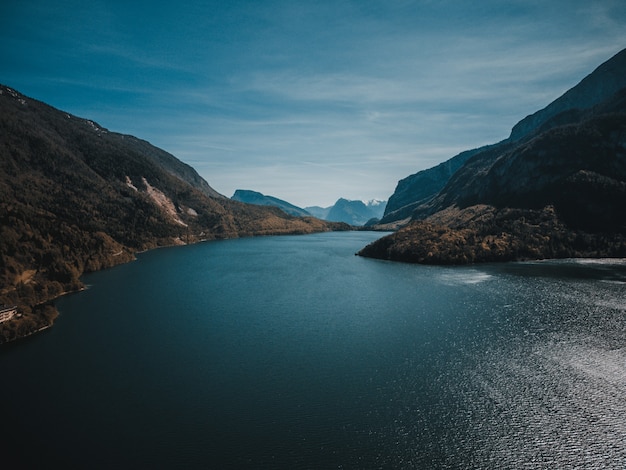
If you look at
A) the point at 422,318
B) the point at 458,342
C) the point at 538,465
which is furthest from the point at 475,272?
the point at 538,465

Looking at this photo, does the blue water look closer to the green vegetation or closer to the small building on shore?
the small building on shore

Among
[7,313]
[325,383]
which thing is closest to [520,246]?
[325,383]

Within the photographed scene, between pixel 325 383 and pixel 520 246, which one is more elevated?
pixel 520 246

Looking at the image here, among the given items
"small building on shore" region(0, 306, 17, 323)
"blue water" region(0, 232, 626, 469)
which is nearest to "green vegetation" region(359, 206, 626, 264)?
"blue water" region(0, 232, 626, 469)

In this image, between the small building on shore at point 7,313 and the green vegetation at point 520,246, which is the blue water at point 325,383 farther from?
the green vegetation at point 520,246

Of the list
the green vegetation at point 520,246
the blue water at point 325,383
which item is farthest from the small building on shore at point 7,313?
the green vegetation at point 520,246

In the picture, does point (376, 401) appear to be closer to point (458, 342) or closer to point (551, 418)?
point (551, 418)

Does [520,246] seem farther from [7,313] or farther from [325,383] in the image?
[7,313]
